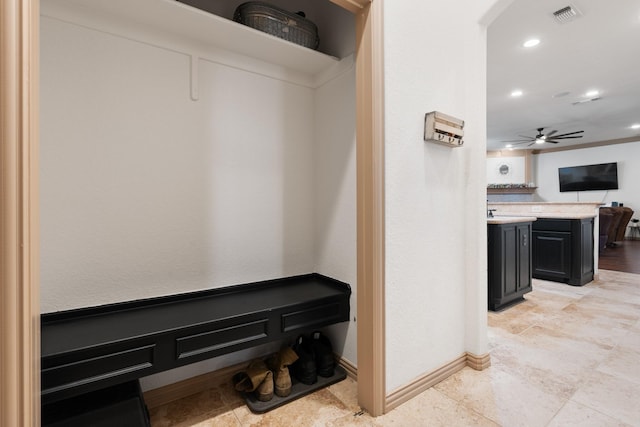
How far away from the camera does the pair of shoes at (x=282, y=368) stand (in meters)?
1.69

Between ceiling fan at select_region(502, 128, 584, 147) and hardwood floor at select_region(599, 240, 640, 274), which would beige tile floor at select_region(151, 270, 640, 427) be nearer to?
hardwood floor at select_region(599, 240, 640, 274)

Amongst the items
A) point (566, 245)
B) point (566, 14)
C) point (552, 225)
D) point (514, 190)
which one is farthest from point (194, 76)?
point (514, 190)

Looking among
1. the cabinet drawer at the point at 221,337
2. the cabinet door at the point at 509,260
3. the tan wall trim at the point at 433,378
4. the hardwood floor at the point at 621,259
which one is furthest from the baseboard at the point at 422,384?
the hardwood floor at the point at 621,259

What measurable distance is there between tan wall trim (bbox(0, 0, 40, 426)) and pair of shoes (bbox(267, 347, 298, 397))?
1.16m

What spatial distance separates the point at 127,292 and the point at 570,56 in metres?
5.29

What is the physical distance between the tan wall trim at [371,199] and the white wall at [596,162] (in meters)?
11.0

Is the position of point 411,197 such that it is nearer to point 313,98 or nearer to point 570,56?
point 313,98

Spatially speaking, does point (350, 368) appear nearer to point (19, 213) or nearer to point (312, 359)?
point (312, 359)

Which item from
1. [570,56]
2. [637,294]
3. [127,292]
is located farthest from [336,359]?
[570,56]

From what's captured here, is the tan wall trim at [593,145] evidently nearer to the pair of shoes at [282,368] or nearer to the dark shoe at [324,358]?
the dark shoe at [324,358]

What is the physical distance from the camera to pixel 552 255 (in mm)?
3986

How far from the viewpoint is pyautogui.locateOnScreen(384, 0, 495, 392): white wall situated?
162 centimetres

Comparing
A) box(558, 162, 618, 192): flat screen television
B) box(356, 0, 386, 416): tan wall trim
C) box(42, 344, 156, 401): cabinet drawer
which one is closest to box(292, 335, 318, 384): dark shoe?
box(356, 0, 386, 416): tan wall trim

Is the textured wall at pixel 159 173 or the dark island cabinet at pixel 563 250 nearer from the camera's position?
the textured wall at pixel 159 173
